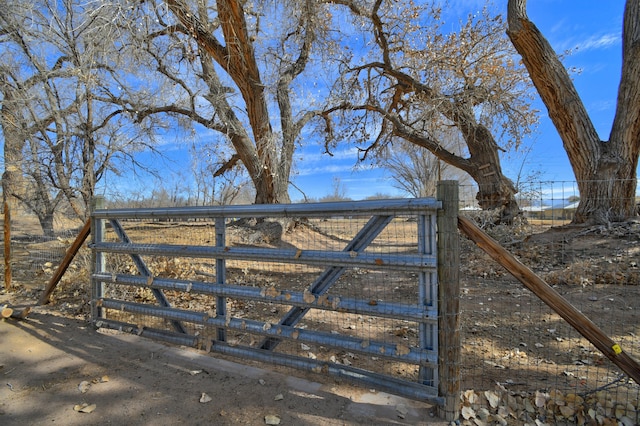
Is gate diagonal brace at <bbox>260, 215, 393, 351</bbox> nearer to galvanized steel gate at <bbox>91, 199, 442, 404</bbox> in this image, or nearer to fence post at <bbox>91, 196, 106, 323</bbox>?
galvanized steel gate at <bbox>91, 199, 442, 404</bbox>

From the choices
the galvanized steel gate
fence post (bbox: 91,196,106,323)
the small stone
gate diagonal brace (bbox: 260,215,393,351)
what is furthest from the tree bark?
the small stone

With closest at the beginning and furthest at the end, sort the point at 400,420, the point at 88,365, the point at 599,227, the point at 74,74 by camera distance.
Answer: the point at 400,420
the point at 88,365
the point at 74,74
the point at 599,227

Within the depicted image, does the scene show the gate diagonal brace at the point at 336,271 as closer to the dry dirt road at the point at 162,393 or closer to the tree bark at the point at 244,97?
the dry dirt road at the point at 162,393

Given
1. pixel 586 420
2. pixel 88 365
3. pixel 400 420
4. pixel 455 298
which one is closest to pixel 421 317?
pixel 455 298

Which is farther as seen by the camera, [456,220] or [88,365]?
[88,365]

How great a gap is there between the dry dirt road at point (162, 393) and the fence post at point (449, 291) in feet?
0.85

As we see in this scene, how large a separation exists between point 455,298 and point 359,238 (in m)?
0.78

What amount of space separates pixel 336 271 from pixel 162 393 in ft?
5.44

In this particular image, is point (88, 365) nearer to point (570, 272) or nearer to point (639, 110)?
point (570, 272)

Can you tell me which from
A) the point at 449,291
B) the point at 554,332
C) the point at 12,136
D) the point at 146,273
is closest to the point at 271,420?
the point at 449,291

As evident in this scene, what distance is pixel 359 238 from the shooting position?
8.51 feet

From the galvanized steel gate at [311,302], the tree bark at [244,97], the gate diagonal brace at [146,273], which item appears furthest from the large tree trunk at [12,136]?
the gate diagonal brace at [146,273]

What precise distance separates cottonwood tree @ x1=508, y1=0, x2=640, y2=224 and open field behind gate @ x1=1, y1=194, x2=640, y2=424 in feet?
3.58

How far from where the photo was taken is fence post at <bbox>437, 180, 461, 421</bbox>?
2340mm
